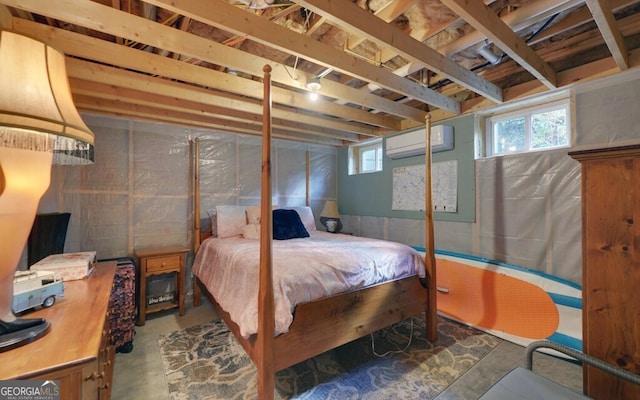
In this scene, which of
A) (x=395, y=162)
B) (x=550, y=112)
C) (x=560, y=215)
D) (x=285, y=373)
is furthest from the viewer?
(x=395, y=162)

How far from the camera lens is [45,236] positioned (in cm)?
209

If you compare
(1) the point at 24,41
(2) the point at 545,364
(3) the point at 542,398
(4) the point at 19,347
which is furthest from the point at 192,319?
(2) the point at 545,364

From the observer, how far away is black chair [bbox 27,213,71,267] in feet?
6.59

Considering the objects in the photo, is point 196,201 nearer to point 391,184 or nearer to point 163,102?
point 163,102

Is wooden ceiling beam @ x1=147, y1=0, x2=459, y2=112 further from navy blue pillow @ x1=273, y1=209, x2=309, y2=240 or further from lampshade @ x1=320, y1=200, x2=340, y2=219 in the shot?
lampshade @ x1=320, y1=200, x2=340, y2=219

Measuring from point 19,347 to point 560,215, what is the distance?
11.1 feet

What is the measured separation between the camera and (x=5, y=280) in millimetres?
849

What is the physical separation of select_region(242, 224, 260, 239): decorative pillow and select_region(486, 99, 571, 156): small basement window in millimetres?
2756

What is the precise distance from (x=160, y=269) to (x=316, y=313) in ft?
6.39

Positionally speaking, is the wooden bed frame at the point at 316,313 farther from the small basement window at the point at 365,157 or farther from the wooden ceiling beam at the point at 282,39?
the small basement window at the point at 365,157

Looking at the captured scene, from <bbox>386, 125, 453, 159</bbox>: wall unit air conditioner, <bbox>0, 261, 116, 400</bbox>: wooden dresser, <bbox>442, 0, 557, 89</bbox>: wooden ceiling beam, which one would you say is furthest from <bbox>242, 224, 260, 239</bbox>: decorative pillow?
<bbox>442, 0, 557, 89</bbox>: wooden ceiling beam

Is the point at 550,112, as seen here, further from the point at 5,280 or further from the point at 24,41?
the point at 5,280

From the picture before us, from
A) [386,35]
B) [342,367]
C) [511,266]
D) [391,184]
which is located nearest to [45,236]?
[342,367]

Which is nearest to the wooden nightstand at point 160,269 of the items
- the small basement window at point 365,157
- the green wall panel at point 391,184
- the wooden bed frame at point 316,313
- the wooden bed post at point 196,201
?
the wooden bed post at point 196,201
